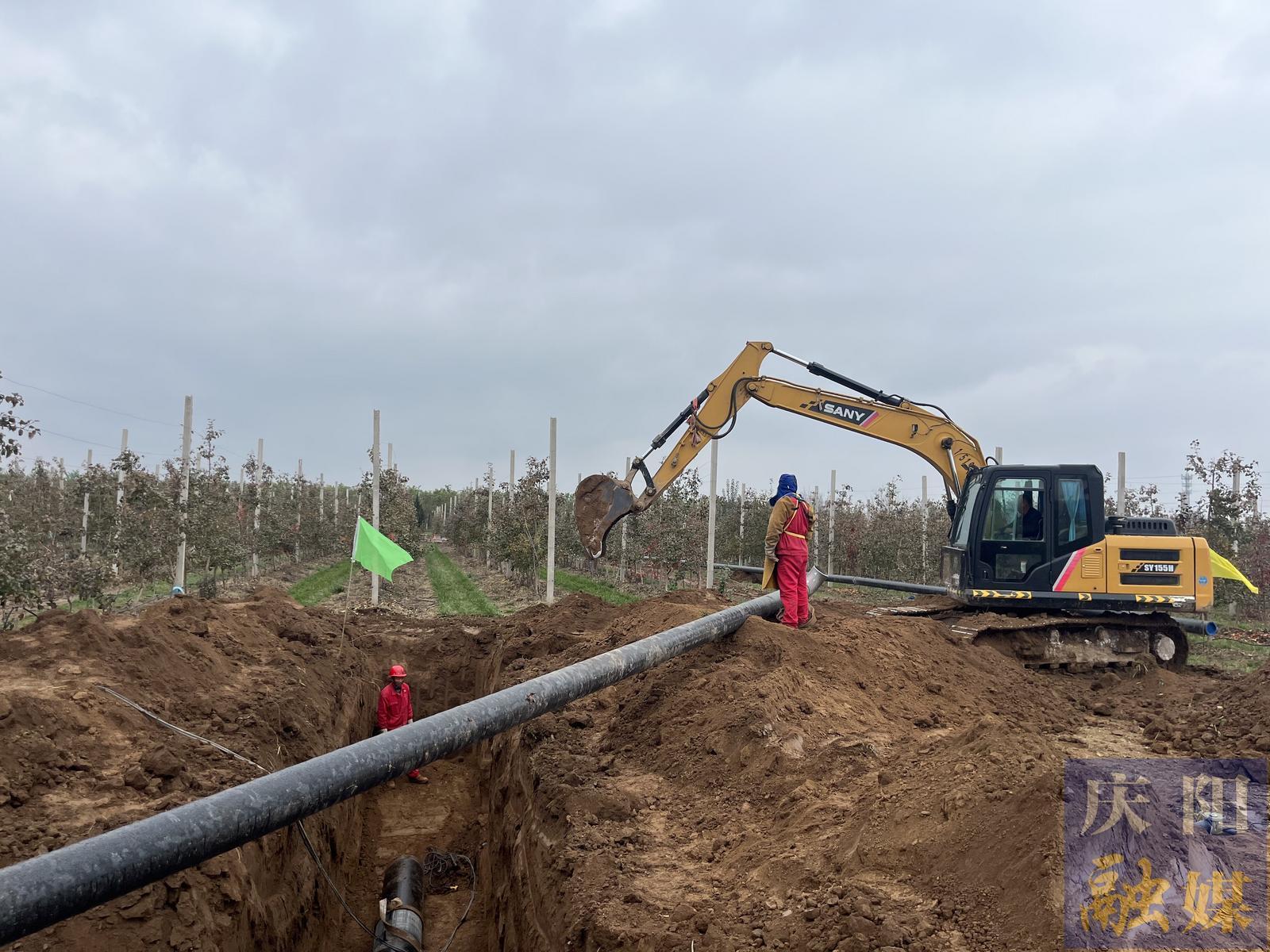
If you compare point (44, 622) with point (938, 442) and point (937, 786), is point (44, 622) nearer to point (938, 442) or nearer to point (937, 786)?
point (937, 786)

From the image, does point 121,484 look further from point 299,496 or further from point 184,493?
point 299,496

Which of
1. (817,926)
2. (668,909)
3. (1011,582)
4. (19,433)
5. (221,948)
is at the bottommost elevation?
(221,948)

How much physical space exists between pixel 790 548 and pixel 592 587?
54.0 ft

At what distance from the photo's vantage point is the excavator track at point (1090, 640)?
1107 cm

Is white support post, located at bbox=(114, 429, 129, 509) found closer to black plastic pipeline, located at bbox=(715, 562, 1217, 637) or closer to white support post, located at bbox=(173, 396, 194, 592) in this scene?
white support post, located at bbox=(173, 396, 194, 592)

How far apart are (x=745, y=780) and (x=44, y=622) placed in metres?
7.91

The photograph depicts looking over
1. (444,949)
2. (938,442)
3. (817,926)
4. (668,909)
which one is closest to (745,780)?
(668,909)

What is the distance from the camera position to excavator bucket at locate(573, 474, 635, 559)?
11.1 metres

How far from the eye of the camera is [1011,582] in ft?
36.8

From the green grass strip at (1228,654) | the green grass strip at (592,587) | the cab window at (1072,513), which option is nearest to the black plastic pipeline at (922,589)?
the green grass strip at (1228,654)

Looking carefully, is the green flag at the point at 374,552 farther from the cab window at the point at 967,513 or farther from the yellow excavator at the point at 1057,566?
the cab window at the point at 967,513

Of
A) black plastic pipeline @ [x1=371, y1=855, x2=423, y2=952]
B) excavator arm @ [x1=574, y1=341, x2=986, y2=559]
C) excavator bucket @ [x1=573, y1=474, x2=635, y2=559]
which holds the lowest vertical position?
black plastic pipeline @ [x1=371, y1=855, x2=423, y2=952]

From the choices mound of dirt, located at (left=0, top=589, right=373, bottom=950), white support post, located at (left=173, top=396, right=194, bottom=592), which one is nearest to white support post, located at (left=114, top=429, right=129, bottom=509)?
white support post, located at (left=173, top=396, right=194, bottom=592)

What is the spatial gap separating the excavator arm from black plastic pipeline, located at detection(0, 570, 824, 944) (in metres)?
7.04
